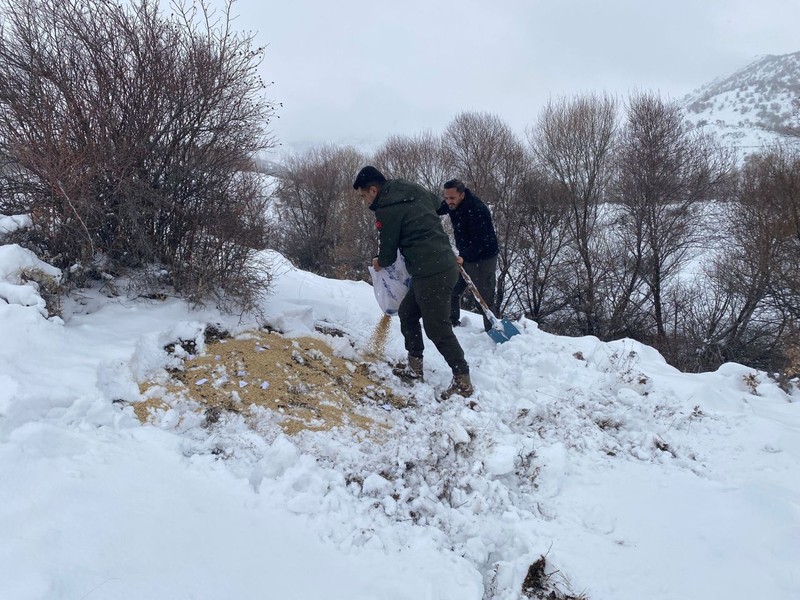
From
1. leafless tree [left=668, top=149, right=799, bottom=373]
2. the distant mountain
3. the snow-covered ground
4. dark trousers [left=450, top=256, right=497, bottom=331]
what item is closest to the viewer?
the snow-covered ground

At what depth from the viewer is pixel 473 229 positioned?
518 cm

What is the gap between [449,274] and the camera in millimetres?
3818

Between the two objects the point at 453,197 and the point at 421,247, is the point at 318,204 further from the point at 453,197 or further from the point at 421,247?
the point at 421,247

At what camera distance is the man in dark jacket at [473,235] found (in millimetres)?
5059

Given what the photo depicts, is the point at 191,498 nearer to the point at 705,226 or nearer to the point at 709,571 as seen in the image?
the point at 709,571

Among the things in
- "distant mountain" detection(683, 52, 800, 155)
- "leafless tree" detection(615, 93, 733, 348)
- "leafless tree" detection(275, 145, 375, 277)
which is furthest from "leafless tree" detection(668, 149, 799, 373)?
"distant mountain" detection(683, 52, 800, 155)

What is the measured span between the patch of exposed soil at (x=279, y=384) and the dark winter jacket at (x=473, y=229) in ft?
6.58

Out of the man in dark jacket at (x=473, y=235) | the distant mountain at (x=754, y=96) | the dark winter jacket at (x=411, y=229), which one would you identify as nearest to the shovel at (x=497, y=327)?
the man in dark jacket at (x=473, y=235)

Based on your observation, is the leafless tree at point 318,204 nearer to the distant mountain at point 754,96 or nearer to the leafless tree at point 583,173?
the leafless tree at point 583,173

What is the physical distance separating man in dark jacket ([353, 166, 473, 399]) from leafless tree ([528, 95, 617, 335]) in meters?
15.3

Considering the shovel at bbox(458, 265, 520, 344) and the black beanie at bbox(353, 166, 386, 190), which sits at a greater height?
the black beanie at bbox(353, 166, 386, 190)

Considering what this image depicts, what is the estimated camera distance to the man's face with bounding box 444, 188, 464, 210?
501 centimetres

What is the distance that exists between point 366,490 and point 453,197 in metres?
3.44

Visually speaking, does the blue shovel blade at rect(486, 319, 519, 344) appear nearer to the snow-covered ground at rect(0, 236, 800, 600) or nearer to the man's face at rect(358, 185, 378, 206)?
the snow-covered ground at rect(0, 236, 800, 600)
